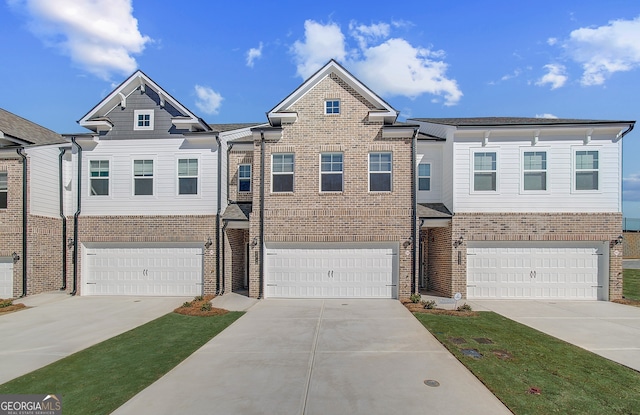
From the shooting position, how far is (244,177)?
1495 cm

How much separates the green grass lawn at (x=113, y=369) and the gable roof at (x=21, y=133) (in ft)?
36.4

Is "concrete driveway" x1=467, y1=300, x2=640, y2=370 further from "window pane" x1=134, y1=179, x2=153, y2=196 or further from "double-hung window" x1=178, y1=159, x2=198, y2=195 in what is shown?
"window pane" x1=134, y1=179, x2=153, y2=196

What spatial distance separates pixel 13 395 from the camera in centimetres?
537

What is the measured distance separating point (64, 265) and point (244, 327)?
1088 centimetres

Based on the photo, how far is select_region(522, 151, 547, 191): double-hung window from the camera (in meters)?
13.1

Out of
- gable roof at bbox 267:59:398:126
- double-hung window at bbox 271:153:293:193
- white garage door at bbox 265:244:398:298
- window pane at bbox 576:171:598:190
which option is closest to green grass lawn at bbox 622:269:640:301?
window pane at bbox 576:171:598:190

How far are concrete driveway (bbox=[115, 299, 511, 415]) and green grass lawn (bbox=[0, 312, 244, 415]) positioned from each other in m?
0.32

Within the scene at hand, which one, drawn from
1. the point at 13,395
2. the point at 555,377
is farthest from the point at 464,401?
the point at 13,395

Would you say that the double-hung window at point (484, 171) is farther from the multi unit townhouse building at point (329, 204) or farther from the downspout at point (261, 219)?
the downspout at point (261, 219)

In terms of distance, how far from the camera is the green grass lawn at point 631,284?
545 inches

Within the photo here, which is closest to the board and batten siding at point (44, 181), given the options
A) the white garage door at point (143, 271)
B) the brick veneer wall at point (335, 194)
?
the white garage door at point (143, 271)

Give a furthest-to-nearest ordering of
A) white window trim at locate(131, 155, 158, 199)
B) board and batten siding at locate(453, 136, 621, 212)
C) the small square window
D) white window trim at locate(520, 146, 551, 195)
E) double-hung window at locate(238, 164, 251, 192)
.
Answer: double-hung window at locate(238, 164, 251, 192) < white window trim at locate(131, 155, 158, 199) < the small square window < white window trim at locate(520, 146, 551, 195) < board and batten siding at locate(453, 136, 621, 212)

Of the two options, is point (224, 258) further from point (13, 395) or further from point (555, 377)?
point (555, 377)

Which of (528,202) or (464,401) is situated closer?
(464,401)
